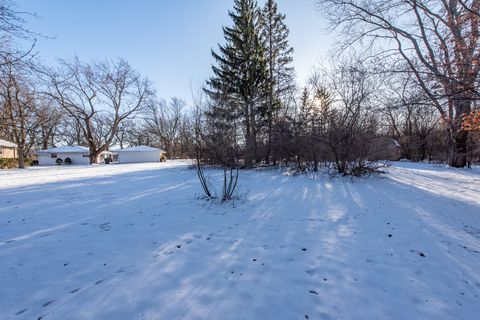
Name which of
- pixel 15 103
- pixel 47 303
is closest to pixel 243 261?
pixel 47 303

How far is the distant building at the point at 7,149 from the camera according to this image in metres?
28.0

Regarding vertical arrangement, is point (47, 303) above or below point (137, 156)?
below

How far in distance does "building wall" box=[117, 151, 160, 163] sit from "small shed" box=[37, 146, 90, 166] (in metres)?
5.45

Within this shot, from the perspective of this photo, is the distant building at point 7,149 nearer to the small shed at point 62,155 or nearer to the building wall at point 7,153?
the building wall at point 7,153

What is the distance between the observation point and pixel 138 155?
3638cm

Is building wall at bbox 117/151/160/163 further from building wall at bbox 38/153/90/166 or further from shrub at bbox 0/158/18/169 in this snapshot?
shrub at bbox 0/158/18/169

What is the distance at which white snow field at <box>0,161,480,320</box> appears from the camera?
1.96 metres

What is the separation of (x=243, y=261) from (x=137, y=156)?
1474 inches

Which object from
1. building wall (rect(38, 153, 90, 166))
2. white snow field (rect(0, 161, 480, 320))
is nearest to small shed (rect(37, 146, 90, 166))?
building wall (rect(38, 153, 90, 166))

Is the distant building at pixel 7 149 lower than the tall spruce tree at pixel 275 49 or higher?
lower

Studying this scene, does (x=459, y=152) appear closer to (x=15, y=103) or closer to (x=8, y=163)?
(x=15, y=103)

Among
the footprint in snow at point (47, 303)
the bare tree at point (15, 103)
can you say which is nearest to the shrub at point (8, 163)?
the bare tree at point (15, 103)

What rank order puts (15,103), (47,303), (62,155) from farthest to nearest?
1. (62,155)
2. (15,103)
3. (47,303)

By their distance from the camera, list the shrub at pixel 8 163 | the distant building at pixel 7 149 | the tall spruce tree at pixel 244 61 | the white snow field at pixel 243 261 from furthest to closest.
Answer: the distant building at pixel 7 149 → the shrub at pixel 8 163 → the tall spruce tree at pixel 244 61 → the white snow field at pixel 243 261
